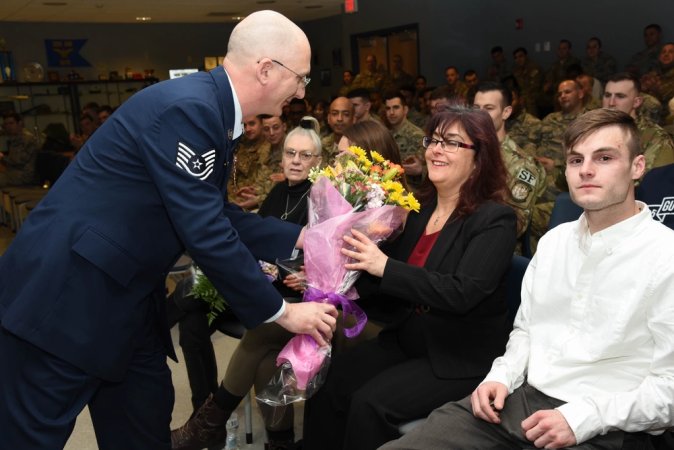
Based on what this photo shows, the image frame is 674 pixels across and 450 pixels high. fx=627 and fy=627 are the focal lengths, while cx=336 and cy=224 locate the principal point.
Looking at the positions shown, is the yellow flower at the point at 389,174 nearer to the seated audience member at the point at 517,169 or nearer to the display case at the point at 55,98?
the seated audience member at the point at 517,169

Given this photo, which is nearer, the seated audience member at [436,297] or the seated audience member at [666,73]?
the seated audience member at [436,297]

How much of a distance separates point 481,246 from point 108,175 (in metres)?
1.16

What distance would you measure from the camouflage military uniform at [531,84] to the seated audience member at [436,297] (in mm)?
9348

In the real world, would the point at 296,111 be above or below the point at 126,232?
above

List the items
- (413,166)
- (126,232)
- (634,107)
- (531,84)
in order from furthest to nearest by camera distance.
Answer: (531,84)
(413,166)
(634,107)
(126,232)

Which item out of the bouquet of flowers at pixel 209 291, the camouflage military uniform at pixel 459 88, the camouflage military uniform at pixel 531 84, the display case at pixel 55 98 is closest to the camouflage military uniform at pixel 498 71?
the camouflage military uniform at pixel 531 84

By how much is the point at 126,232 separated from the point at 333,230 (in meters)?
0.60

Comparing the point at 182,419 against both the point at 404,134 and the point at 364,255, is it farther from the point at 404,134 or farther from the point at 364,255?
the point at 404,134

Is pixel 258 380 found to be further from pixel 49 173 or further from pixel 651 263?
pixel 49 173

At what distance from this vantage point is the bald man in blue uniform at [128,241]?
5.46ft

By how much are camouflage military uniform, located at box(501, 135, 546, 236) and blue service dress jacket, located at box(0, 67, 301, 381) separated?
6.28ft

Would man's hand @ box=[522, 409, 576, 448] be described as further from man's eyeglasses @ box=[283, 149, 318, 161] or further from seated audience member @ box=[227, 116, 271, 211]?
seated audience member @ box=[227, 116, 271, 211]

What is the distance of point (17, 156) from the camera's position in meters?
8.48

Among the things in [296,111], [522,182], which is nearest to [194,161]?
[522,182]
